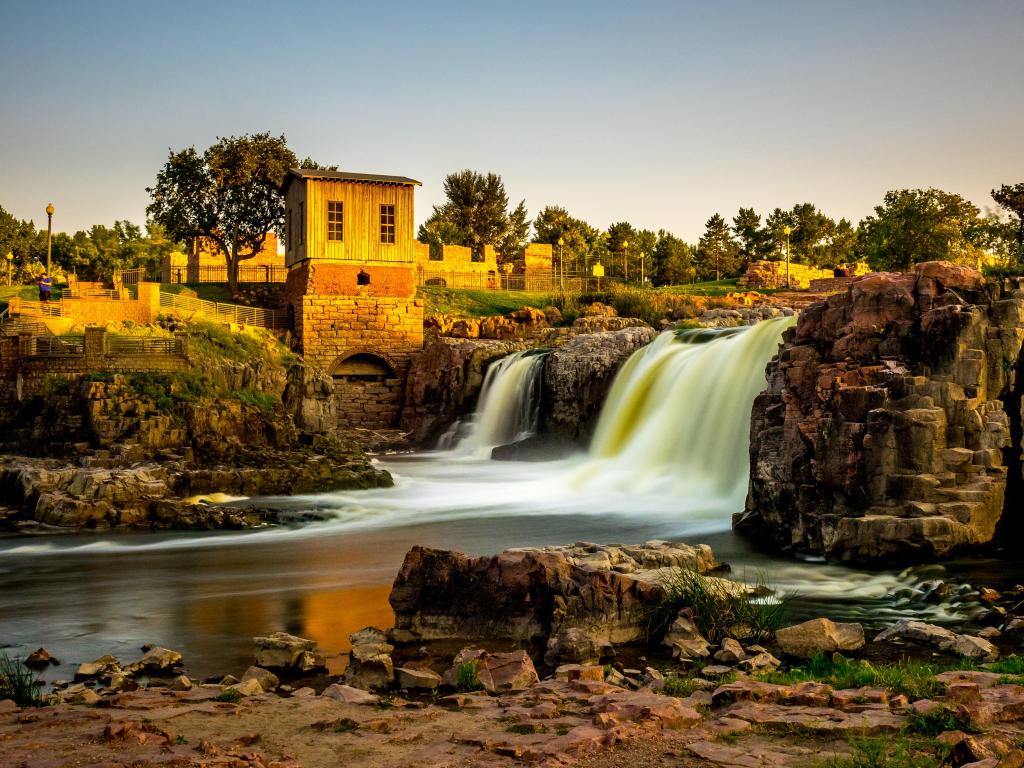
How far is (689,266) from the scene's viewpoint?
7531 cm

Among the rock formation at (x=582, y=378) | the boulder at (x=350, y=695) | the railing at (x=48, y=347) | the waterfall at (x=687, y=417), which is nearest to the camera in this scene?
the boulder at (x=350, y=695)

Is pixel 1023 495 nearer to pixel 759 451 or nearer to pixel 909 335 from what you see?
pixel 909 335

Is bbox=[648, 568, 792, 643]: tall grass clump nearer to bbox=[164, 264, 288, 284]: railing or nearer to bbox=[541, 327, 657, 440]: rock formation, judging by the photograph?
bbox=[541, 327, 657, 440]: rock formation

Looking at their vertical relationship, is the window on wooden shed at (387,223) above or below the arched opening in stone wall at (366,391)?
above

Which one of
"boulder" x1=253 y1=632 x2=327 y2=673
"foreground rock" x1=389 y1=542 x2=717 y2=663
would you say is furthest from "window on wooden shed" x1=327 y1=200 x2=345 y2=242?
"boulder" x1=253 y1=632 x2=327 y2=673

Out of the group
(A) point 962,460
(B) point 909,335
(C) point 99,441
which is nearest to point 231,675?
(A) point 962,460

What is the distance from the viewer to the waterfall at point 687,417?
22856mm

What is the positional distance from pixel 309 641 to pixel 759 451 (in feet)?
32.8

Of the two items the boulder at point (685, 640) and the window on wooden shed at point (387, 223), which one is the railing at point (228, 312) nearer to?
the window on wooden shed at point (387, 223)

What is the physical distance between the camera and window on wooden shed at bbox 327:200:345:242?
144 feet

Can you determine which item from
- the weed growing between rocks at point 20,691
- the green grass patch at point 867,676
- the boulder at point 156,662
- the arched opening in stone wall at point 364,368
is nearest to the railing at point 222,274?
the arched opening in stone wall at point 364,368

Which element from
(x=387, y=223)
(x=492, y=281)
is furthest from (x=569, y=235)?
(x=387, y=223)

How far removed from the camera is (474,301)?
52500 mm

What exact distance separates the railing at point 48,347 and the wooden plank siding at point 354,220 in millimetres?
15770
